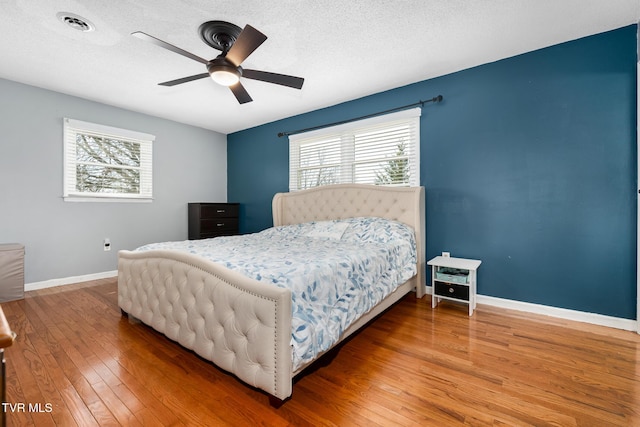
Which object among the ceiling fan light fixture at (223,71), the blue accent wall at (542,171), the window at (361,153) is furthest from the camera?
the window at (361,153)

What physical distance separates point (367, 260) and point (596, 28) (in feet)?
9.04

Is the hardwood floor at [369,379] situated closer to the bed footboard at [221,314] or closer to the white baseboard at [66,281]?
the bed footboard at [221,314]

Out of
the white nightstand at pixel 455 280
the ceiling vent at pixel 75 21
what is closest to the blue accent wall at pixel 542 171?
the white nightstand at pixel 455 280

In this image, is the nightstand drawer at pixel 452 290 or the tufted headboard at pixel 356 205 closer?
the nightstand drawer at pixel 452 290

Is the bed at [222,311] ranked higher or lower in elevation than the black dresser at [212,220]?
lower

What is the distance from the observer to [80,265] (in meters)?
3.87

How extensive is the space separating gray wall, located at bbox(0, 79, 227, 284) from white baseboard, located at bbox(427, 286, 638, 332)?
15.5 feet

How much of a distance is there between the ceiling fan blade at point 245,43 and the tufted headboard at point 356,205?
213 centimetres

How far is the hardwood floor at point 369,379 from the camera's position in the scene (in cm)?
142

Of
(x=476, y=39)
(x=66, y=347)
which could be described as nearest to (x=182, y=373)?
(x=66, y=347)

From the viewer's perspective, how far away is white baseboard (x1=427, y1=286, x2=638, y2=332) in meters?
2.39

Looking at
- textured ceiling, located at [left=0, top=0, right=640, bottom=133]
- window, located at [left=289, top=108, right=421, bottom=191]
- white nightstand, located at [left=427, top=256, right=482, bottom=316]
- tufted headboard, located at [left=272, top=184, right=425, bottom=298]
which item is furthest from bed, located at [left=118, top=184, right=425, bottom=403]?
textured ceiling, located at [left=0, top=0, right=640, bottom=133]

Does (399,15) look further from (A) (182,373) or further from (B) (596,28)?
(A) (182,373)

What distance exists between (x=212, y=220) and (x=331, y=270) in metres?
3.63
